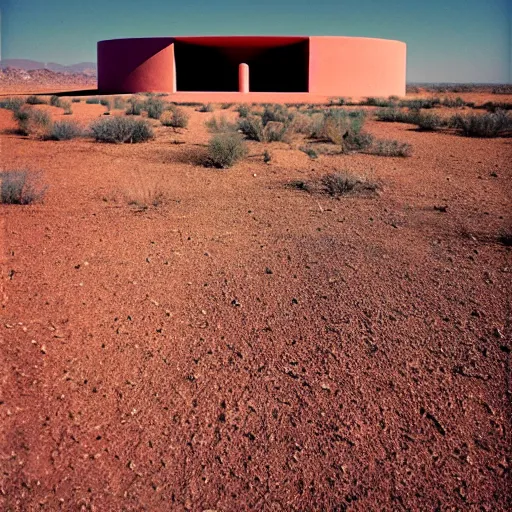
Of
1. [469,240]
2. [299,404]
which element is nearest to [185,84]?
[469,240]

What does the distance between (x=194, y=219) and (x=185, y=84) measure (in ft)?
101

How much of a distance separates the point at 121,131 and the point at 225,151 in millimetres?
3943

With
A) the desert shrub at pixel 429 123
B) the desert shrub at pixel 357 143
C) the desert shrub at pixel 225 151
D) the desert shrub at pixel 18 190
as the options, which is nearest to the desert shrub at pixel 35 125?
the desert shrub at pixel 225 151

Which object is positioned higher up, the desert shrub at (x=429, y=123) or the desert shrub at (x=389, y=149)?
the desert shrub at (x=429, y=123)

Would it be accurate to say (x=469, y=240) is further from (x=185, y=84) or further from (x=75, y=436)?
(x=185, y=84)

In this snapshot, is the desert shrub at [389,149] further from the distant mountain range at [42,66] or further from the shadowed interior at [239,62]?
the distant mountain range at [42,66]

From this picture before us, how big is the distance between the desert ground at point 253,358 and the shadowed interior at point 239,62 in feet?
84.8

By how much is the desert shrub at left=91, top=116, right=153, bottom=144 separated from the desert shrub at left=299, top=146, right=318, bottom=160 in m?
3.88

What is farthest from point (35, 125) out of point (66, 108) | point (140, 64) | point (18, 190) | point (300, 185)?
point (140, 64)

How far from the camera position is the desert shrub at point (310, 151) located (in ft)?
34.5

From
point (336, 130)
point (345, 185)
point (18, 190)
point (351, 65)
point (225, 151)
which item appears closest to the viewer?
point (18, 190)

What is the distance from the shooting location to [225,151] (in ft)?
30.3

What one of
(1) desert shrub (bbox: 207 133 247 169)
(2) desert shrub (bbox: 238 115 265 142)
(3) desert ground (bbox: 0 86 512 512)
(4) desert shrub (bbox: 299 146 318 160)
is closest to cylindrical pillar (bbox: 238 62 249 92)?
(2) desert shrub (bbox: 238 115 265 142)

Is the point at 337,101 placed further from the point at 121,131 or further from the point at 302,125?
the point at 121,131
